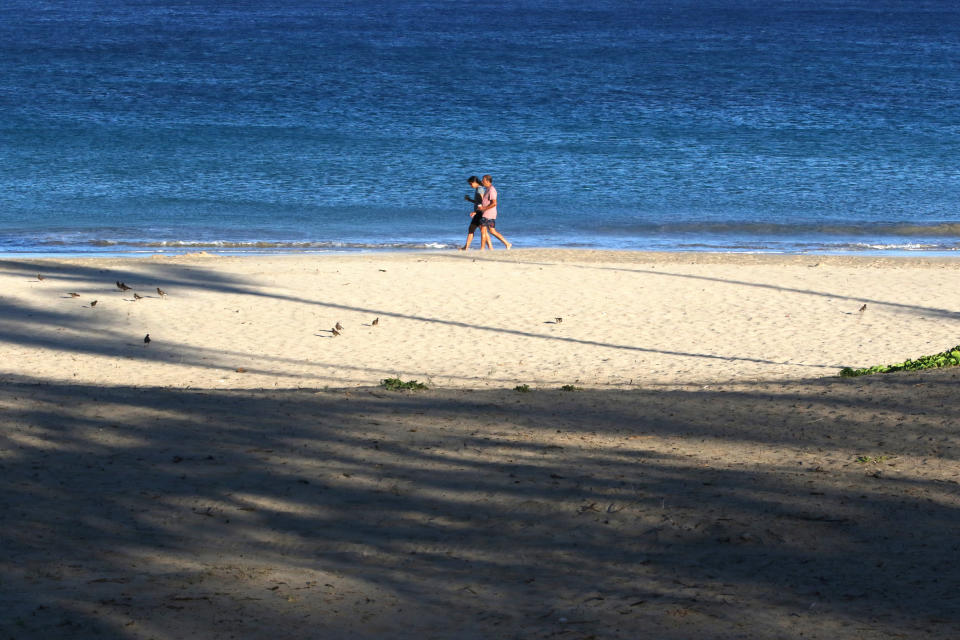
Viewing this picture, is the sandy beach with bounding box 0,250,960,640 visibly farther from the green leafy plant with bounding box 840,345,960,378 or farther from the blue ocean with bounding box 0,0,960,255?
the blue ocean with bounding box 0,0,960,255

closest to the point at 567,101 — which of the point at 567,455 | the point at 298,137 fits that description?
the point at 298,137

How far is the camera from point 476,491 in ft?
21.0

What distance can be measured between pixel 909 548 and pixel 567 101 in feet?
145

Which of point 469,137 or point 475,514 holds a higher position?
point 469,137

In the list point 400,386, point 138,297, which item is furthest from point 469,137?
point 400,386

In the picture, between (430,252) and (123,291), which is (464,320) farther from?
(430,252)

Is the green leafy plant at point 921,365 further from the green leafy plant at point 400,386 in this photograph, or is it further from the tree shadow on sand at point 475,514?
the green leafy plant at point 400,386

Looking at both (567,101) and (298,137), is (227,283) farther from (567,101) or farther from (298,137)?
(567,101)

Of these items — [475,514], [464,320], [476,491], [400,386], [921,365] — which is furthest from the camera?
Answer: [464,320]

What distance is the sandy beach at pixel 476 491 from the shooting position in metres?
4.73

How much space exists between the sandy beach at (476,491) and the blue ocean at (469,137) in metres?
11.7

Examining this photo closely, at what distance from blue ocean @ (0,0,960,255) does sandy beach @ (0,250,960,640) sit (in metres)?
11.7

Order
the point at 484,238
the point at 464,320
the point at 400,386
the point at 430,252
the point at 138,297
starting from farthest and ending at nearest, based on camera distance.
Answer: the point at 430,252 → the point at 484,238 → the point at 138,297 → the point at 464,320 → the point at 400,386

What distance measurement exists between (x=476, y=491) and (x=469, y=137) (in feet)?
114
